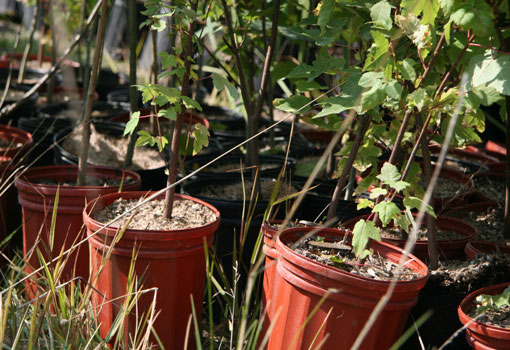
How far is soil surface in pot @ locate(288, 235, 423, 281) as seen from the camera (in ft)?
4.87

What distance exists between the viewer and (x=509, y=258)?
1.72 m

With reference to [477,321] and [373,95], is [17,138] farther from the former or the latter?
[477,321]

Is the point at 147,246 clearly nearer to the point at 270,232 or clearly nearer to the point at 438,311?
the point at 270,232

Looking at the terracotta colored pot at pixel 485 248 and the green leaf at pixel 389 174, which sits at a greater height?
the green leaf at pixel 389 174

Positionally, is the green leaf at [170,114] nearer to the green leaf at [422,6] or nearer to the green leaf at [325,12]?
the green leaf at [325,12]

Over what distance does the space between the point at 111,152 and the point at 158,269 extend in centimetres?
117

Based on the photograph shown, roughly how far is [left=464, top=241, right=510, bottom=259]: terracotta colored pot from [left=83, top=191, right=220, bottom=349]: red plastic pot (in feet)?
2.50

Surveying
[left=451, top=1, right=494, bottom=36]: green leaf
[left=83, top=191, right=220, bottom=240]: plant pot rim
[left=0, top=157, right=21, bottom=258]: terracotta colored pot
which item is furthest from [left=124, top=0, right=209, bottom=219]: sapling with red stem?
[left=0, top=157, right=21, bottom=258]: terracotta colored pot

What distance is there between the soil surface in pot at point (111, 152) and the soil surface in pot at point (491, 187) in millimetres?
1413

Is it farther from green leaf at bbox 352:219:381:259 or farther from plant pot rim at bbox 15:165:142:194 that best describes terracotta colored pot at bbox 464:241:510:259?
plant pot rim at bbox 15:165:142:194

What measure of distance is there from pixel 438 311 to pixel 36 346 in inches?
44.1

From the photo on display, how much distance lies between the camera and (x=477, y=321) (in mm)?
1405

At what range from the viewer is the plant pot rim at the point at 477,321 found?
4.44 feet

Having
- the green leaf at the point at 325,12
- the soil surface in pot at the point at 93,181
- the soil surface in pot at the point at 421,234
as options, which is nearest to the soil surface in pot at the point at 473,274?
the soil surface in pot at the point at 421,234
